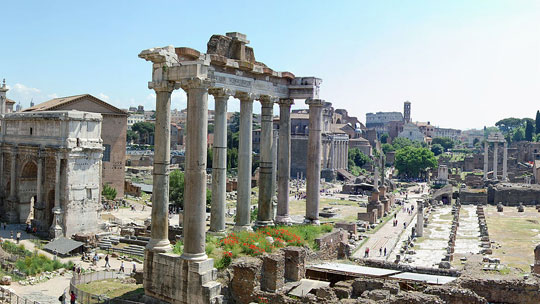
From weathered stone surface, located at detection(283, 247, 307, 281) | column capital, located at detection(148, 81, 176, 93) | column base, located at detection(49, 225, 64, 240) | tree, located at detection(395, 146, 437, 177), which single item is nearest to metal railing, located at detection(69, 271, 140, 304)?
weathered stone surface, located at detection(283, 247, 307, 281)

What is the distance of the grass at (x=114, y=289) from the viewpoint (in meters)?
16.1

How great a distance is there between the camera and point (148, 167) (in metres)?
101

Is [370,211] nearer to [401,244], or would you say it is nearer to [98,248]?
[401,244]

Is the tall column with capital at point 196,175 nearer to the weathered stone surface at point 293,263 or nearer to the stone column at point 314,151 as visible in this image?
the weathered stone surface at point 293,263

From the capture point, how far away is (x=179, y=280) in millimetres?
14258

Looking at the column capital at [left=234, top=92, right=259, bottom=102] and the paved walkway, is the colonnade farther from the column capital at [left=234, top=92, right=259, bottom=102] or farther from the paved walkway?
the paved walkway

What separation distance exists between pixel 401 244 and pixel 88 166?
24.0 metres

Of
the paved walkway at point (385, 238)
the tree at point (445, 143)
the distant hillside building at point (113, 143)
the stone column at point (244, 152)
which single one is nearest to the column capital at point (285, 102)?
the stone column at point (244, 152)

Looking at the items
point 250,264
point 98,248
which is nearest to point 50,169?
point 98,248

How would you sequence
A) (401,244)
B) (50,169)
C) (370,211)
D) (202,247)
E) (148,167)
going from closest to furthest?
(202,247) → (50,169) → (401,244) → (370,211) → (148,167)

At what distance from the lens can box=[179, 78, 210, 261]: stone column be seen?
1428cm

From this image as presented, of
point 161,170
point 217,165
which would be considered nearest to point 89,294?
point 161,170

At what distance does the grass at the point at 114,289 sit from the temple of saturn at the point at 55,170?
17599 mm

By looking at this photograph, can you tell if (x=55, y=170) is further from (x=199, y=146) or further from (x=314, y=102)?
(x=199, y=146)
